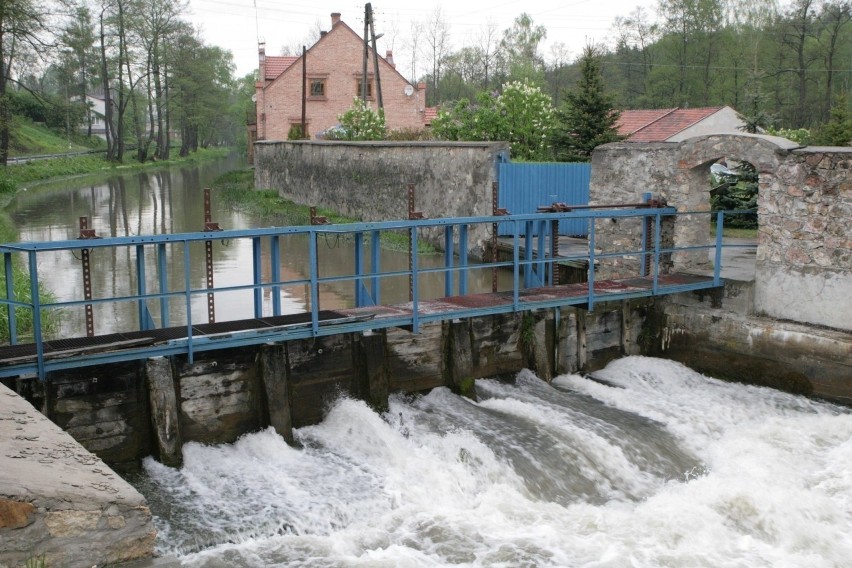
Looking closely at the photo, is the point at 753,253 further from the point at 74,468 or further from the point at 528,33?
the point at 528,33

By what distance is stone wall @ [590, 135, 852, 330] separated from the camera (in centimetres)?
1077

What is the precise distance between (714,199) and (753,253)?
3972mm

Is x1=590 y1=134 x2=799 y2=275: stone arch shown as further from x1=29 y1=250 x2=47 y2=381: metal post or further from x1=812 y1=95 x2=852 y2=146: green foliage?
x1=29 y1=250 x2=47 y2=381: metal post

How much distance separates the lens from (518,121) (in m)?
24.4

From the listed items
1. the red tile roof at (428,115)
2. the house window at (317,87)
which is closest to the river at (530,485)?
the red tile roof at (428,115)

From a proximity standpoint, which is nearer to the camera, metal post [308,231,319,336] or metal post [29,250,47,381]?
metal post [29,250,47,381]

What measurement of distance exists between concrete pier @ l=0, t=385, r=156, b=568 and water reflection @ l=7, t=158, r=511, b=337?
3.07 m

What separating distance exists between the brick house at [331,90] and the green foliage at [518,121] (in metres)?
20.4

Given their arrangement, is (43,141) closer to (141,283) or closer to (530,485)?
(141,283)

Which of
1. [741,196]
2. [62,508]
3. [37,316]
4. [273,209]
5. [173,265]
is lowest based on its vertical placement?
[173,265]

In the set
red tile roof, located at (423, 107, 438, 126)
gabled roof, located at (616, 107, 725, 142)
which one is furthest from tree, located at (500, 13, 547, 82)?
gabled roof, located at (616, 107, 725, 142)

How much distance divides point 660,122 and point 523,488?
2708 centimetres

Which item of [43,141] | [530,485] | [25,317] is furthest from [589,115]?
[43,141]

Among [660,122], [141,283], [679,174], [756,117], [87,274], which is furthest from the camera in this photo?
[660,122]
